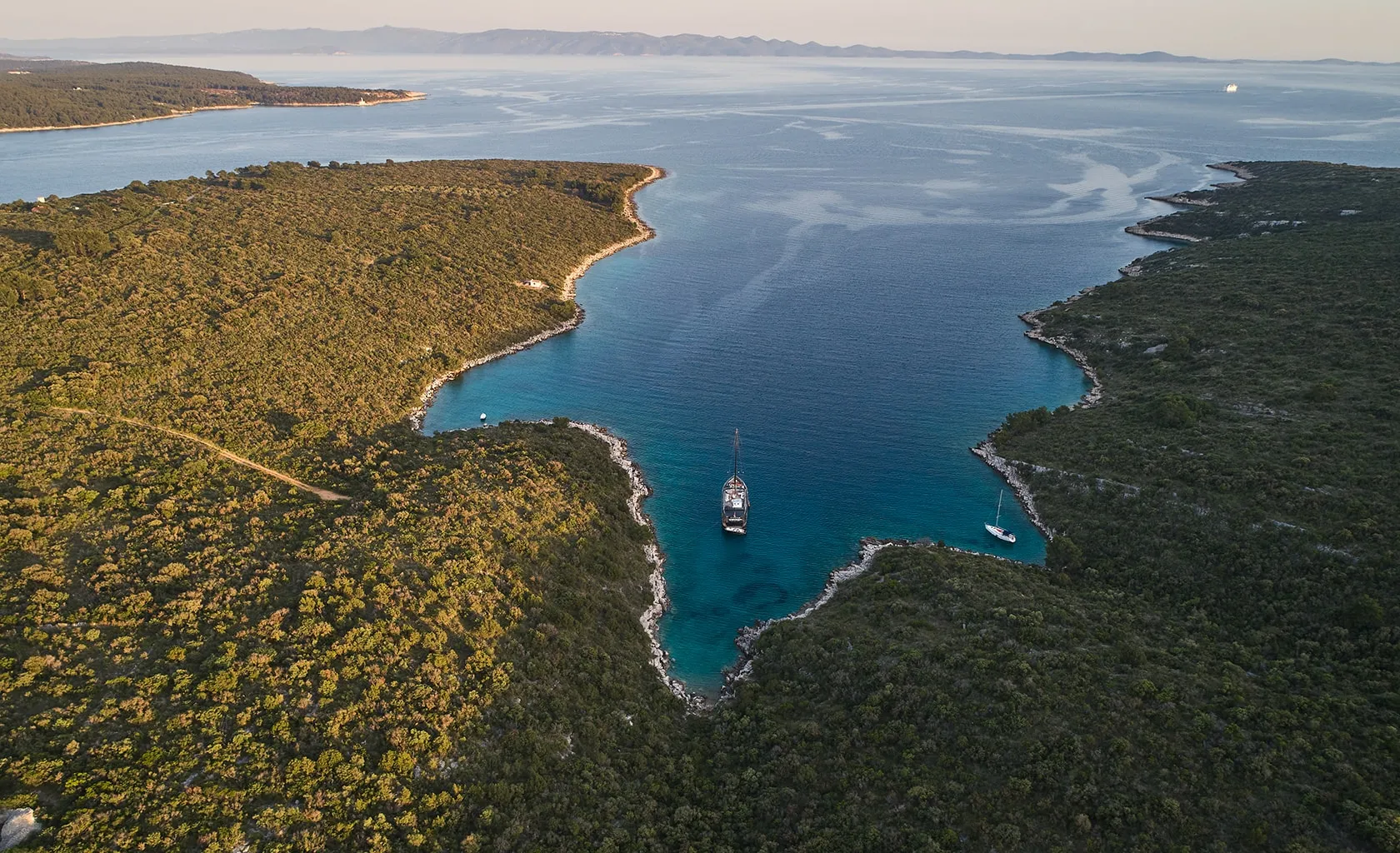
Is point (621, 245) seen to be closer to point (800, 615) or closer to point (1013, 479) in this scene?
point (1013, 479)

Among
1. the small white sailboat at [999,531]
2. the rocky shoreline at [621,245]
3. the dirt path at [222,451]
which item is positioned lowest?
the small white sailboat at [999,531]

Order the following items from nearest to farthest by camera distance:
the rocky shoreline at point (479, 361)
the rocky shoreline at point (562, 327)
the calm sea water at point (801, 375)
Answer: the calm sea water at point (801, 375), the rocky shoreline at point (479, 361), the rocky shoreline at point (562, 327)

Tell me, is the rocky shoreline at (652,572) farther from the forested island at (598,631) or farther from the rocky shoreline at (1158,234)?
the rocky shoreline at (1158,234)


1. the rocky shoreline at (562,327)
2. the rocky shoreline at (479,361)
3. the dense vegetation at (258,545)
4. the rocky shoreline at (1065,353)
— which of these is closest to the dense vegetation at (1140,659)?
the rocky shoreline at (1065,353)

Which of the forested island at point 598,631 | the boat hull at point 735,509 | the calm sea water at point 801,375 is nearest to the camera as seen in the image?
the forested island at point 598,631

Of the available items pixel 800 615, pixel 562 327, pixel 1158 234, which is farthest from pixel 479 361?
pixel 1158 234

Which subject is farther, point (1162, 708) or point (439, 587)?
point (439, 587)

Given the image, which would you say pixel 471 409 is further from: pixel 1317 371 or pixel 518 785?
pixel 1317 371

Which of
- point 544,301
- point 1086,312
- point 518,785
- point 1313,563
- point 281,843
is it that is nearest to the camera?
point 281,843

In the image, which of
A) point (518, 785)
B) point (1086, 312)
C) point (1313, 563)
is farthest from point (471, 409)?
point (1086, 312)
